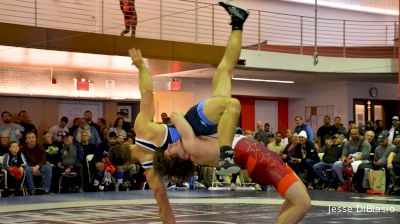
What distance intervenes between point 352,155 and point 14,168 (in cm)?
662

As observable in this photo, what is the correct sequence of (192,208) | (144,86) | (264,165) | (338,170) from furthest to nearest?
(338,170) → (192,208) → (144,86) → (264,165)

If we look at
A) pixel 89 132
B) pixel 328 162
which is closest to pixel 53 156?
pixel 89 132

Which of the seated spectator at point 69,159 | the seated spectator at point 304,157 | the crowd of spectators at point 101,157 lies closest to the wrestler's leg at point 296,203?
the crowd of spectators at point 101,157

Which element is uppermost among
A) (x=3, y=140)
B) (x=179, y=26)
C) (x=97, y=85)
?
(x=179, y=26)

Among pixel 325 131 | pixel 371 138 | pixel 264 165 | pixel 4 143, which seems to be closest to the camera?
pixel 264 165

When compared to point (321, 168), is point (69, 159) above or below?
above

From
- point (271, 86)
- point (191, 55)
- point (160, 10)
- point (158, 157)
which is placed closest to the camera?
point (158, 157)

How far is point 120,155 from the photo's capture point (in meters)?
5.75

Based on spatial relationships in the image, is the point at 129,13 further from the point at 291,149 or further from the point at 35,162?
the point at 291,149

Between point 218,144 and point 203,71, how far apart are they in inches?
445

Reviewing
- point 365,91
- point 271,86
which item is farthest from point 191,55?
point 365,91

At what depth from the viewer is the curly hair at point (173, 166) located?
4.71 metres

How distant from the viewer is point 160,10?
15.8 metres

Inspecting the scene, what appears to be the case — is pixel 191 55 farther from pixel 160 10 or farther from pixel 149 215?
pixel 149 215
